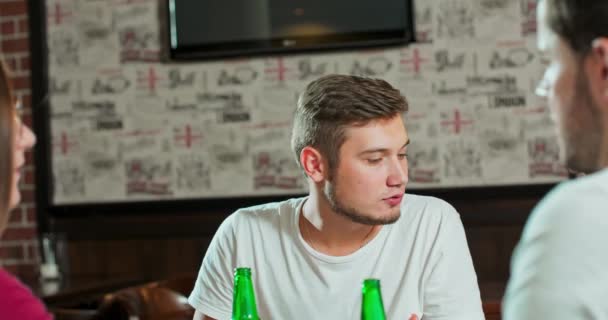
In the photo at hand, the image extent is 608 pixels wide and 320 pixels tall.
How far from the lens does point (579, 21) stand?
931 millimetres

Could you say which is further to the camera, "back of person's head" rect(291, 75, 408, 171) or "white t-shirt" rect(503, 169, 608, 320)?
"back of person's head" rect(291, 75, 408, 171)

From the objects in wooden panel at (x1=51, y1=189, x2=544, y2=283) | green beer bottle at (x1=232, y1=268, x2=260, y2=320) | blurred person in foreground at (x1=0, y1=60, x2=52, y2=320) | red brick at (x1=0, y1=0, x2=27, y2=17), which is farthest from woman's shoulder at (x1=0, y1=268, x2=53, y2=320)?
red brick at (x1=0, y1=0, x2=27, y2=17)

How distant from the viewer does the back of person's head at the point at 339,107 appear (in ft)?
6.40

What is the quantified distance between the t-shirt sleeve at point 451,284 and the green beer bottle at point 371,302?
1.66 ft

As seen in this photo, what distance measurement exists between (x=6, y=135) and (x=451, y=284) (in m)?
1.00

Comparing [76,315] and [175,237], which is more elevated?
[76,315]

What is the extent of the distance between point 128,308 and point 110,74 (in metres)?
1.79

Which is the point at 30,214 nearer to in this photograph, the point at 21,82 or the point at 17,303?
the point at 21,82

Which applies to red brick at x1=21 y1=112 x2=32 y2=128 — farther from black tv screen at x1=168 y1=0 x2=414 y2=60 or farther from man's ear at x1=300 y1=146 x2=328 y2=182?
man's ear at x1=300 y1=146 x2=328 y2=182

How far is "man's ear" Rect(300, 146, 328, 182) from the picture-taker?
6.71ft

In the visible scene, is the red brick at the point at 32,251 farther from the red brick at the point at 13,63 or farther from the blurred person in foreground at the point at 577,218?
the blurred person in foreground at the point at 577,218

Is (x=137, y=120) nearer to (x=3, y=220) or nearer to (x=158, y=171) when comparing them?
(x=158, y=171)

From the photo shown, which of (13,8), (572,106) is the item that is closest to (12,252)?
(13,8)

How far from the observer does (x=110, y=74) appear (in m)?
3.80
